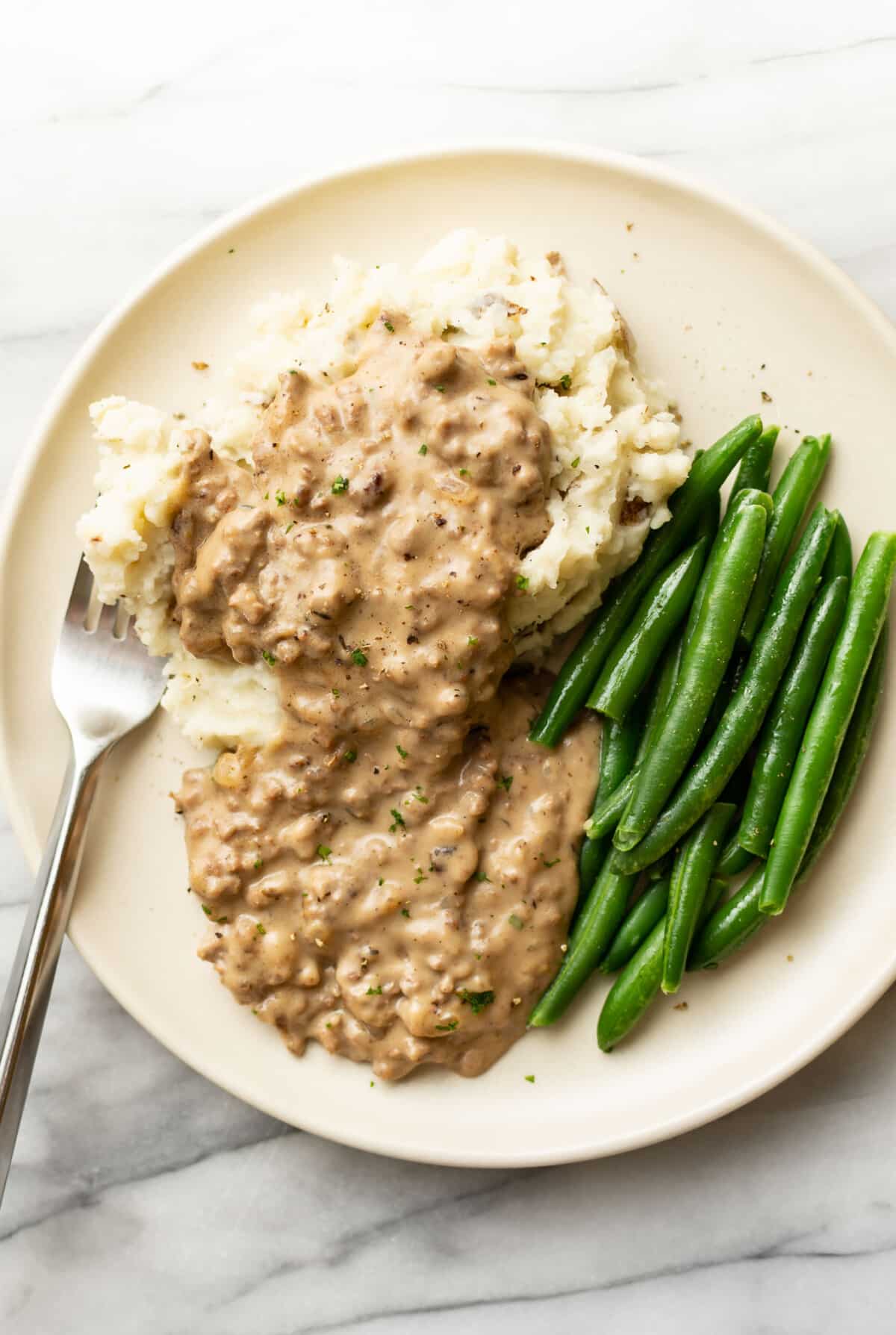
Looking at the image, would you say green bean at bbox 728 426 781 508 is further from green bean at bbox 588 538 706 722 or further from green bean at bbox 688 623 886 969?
green bean at bbox 688 623 886 969

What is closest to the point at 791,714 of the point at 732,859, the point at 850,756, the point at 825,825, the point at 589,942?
the point at 850,756

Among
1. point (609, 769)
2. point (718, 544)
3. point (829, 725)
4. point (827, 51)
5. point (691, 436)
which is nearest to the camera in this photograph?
point (829, 725)

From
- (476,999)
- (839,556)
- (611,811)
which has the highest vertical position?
(839,556)

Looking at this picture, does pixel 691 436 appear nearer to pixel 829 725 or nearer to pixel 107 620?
pixel 829 725

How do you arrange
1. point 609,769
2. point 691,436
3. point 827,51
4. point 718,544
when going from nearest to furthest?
point 718,544 → point 609,769 → point 691,436 → point 827,51

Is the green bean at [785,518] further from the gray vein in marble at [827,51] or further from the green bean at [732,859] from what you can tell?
the gray vein in marble at [827,51]

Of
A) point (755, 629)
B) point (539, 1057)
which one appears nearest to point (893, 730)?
point (755, 629)

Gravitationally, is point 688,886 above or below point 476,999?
above

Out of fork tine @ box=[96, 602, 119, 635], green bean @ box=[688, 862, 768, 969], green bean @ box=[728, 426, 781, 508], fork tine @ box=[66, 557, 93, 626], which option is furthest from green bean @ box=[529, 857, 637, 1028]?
fork tine @ box=[66, 557, 93, 626]
